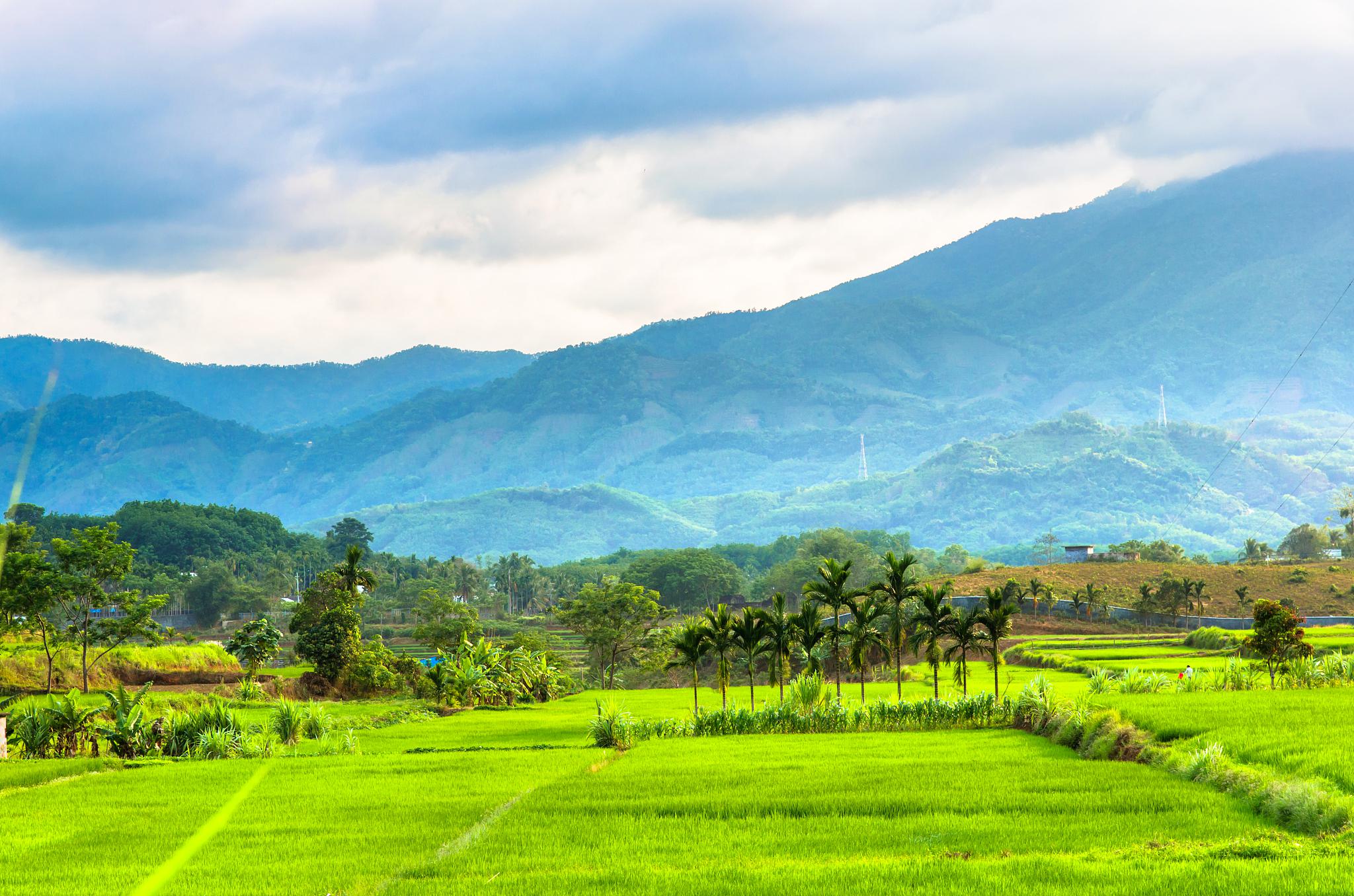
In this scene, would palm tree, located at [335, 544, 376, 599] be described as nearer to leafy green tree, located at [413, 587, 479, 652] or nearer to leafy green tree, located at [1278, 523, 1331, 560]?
leafy green tree, located at [413, 587, 479, 652]

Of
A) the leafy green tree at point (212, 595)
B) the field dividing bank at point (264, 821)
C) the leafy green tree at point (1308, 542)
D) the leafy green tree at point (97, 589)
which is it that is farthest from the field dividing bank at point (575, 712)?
the leafy green tree at point (1308, 542)

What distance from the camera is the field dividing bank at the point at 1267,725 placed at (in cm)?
2105

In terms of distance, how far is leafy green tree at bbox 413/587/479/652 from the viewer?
73.6 metres

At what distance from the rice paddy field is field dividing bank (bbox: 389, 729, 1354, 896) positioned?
0.06 meters

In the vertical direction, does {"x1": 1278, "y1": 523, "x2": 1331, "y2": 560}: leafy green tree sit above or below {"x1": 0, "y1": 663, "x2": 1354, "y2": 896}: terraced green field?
above

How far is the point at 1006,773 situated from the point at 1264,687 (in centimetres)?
2065

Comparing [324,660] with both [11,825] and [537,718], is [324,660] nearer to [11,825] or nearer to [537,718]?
[537,718]

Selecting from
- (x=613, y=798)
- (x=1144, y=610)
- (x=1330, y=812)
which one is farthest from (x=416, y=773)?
(x=1144, y=610)

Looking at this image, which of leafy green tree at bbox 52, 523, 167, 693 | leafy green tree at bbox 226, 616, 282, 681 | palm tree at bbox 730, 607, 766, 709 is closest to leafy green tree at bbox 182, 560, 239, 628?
leafy green tree at bbox 226, 616, 282, 681

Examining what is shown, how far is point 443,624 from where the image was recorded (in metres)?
75.4

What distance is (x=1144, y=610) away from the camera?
288ft

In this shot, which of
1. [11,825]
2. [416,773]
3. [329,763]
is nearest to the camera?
[11,825]

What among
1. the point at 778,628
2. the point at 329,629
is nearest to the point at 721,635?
the point at 778,628

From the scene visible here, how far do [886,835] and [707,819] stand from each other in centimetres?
341
